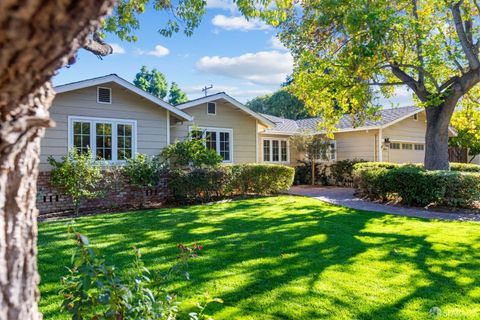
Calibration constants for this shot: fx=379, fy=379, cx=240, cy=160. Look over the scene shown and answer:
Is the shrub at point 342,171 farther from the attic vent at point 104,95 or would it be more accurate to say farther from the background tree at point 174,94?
the background tree at point 174,94

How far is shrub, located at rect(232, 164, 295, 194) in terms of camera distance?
14595mm

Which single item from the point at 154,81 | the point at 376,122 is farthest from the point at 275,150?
the point at 154,81

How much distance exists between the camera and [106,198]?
496 inches

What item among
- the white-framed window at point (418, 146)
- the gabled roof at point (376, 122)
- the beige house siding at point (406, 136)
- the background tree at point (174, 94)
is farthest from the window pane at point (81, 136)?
the background tree at point (174, 94)

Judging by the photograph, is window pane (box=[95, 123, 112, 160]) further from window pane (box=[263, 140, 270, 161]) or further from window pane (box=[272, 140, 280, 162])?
window pane (box=[272, 140, 280, 162])

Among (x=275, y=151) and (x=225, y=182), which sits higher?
(x=275, y=151)

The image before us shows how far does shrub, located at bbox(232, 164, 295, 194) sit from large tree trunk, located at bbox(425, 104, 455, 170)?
212 inches

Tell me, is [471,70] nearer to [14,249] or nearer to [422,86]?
[422,86]

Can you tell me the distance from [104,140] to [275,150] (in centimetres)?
1111

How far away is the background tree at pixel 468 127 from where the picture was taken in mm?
20042

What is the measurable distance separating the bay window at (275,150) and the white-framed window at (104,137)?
30.5ft

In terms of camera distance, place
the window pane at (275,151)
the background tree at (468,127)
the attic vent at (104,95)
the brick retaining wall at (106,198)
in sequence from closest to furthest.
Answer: the brick retaining wall at (106,198) → the attic vent at (104,95) → the background tree at (468,127) → the window pane at (275,151)

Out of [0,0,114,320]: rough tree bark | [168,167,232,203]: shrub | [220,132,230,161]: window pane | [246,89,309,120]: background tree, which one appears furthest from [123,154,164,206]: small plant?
[246,89,309,120]: background tree

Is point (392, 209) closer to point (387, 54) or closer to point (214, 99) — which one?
point (387, 54)
